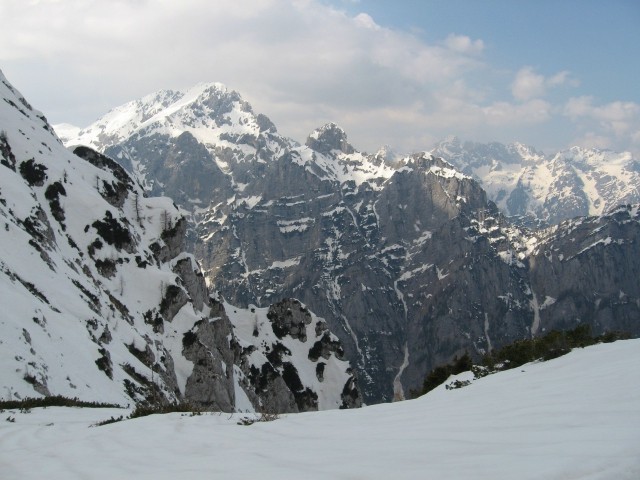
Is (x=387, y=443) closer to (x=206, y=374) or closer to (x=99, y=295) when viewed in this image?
(x=99, y=295)

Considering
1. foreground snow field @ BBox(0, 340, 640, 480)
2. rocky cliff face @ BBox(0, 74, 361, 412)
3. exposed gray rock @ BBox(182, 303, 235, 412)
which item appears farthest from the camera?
exposed gray rock @ BBox(182, 303, 235, 412)

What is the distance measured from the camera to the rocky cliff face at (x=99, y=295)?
29125mm

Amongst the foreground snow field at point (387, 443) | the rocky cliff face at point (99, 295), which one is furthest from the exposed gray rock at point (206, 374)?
the foreground snow field at point (387, 443)

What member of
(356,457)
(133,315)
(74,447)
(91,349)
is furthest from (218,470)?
(133,315)

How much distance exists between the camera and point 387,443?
22.7 ft

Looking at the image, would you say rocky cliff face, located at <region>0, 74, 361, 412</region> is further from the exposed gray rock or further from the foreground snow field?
the foreground snow field

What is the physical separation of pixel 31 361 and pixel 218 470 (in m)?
21.7

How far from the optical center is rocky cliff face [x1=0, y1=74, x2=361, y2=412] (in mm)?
29125

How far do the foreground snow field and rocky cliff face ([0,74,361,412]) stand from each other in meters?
13.7

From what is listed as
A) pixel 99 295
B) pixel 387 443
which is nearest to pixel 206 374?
pixel 99 295

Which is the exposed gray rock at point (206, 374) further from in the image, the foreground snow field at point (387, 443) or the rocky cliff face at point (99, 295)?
the foreground snow field at point (387, 443)

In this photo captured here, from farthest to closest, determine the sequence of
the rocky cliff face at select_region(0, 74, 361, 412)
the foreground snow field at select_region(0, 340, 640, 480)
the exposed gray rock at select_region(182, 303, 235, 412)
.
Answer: the exposed gray rock at select_region(182, 303, 235, 412) < the rocky cliff face at select_region(0, 74, 361, 412) < the foreground snow field at select_region(0, 340, 640, 480)

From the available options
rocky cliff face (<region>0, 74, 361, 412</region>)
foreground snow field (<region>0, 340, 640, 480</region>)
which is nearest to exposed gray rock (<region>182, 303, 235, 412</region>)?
rocky cliff face (<region>0, 74, 361, 412</region>)

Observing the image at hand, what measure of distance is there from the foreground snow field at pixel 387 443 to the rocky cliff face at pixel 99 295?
44.8 ft
